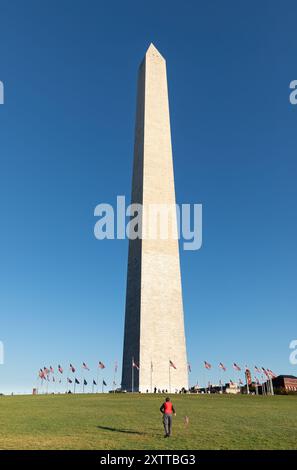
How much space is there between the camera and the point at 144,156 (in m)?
61.0

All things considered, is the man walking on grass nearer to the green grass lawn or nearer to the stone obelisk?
the green grass lawn

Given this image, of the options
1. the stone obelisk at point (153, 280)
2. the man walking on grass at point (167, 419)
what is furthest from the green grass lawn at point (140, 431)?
the stone obelisk at point (153, 280)

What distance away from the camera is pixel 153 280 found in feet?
182

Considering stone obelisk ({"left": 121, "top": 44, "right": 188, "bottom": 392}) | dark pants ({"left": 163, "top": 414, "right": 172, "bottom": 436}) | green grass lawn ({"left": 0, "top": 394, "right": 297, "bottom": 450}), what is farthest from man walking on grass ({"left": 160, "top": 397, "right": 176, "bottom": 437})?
stone obelisk ({"left": 121, "top": 44, "right": 188, "bottom": 392})

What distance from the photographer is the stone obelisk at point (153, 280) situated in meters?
52.4

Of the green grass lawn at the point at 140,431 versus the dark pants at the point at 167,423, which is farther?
the dark pants at the point at 167,423

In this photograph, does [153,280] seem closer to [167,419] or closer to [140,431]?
[140,431]

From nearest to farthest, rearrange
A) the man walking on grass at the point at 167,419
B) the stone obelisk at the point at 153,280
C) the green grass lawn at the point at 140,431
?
the green grass lawn at the point at 140,431 < the man walking on grass at the point at 167,419 < the stone obelisk at the point at 153,280

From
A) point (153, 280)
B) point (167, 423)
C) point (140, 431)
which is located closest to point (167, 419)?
point (167, 423)

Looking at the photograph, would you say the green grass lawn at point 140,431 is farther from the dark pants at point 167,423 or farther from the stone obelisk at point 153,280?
the stone obelisk at point 153,280

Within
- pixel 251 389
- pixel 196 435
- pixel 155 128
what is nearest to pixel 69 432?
pixel 196 435

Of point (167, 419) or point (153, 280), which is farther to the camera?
point (153, 280)

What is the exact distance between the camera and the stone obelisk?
52375mm
